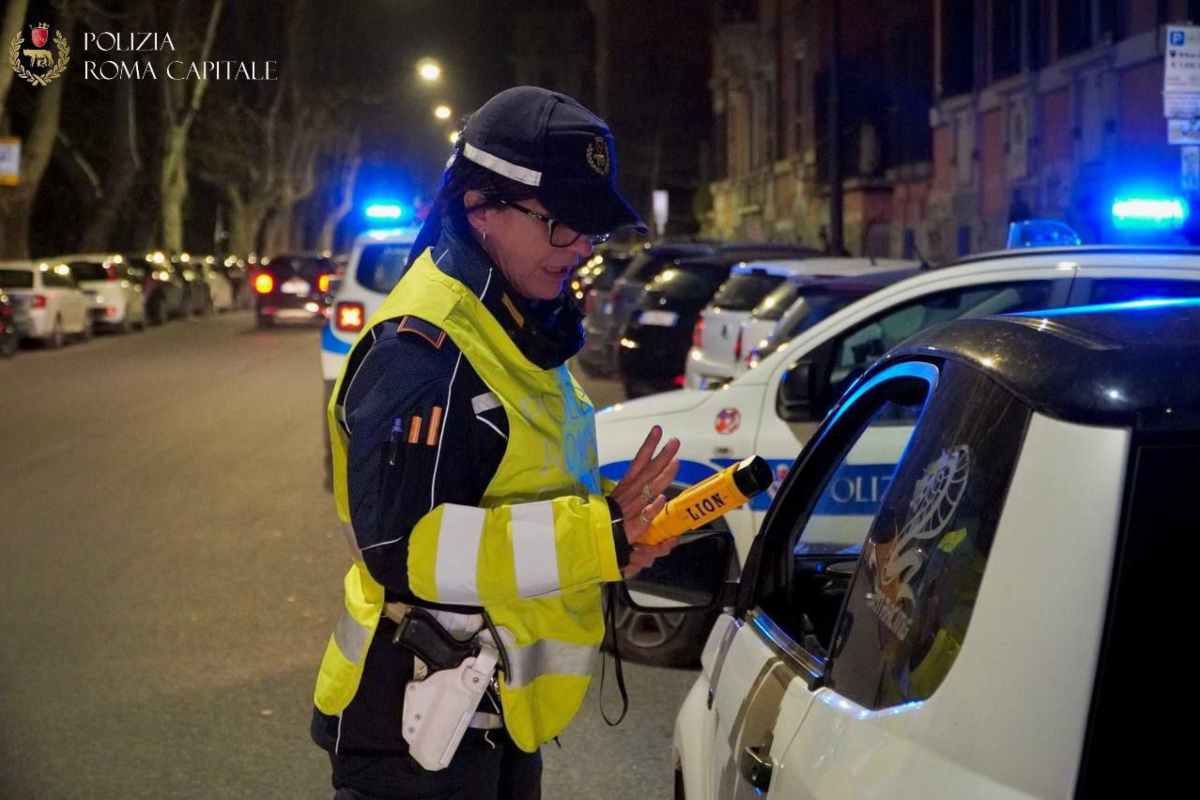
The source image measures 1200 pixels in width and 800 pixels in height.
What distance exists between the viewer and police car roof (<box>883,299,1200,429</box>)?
6.64ft

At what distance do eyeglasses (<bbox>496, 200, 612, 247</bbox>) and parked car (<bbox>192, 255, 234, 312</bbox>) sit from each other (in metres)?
46.9

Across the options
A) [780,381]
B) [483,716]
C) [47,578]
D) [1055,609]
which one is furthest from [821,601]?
[47,578]

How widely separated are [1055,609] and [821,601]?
1.74 m

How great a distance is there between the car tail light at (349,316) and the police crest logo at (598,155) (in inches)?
405

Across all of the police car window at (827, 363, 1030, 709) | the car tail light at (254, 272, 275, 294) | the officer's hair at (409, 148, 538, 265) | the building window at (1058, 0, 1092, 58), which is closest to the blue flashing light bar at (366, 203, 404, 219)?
the car tail light at (254, 272, 275, 294)

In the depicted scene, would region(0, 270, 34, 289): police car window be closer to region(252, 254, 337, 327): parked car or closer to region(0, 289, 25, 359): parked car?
region(0, 289, 25, 359): parked car

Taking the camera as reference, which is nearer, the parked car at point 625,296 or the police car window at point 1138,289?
the police car window at point 1138,289

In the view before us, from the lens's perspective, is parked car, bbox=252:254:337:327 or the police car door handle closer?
the police car door handle

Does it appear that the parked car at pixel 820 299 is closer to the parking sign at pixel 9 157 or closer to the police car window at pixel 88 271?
the parking sign at pixel 9 157

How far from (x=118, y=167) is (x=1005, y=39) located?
2704 cm

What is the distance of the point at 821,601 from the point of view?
12.2 feet

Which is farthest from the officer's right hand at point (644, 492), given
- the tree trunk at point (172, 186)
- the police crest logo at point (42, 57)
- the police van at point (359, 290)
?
the tree trunk at point (172, 186)

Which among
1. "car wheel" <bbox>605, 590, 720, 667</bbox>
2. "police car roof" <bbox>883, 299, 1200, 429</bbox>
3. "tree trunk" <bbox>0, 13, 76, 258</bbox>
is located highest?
"tree trunk" <bbox>0, 13, 76, 258</bbox>

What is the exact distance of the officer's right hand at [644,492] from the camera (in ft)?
9.47
